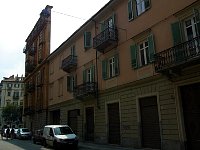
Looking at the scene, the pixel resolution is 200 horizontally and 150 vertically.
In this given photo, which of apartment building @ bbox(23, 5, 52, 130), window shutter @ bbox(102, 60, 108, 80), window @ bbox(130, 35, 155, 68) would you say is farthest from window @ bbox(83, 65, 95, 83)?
apartment building @ bbox(23, 5, 52, 130)

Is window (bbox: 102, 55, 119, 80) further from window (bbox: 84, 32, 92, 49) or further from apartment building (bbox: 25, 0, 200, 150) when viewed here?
window (bbox: 84, 32, 92, 49)

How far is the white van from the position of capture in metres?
18.5

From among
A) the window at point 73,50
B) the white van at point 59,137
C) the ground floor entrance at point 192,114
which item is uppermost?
the window at point 73,50

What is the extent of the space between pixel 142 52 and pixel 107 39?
135 inches

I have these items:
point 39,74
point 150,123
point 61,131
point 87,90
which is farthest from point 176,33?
point 39,74

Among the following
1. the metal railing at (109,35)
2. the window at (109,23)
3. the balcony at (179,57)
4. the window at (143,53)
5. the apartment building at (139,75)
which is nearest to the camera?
the balcony at (179,57)

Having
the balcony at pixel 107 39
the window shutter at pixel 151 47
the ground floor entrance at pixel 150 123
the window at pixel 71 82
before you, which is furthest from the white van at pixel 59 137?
the window shutter at pixel 151 47

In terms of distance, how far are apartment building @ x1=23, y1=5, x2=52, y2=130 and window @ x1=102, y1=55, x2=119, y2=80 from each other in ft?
54.7

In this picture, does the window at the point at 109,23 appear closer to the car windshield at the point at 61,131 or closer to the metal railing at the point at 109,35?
the metal railing at the point at 109,35

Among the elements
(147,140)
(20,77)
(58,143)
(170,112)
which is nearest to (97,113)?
(58,143)

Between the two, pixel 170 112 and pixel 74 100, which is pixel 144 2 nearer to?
pixel 170 112

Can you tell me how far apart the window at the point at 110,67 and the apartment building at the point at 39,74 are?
16.7 meters

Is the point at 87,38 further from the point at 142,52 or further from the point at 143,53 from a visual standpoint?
the point at 143,53

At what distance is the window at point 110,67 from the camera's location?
1973 cm
